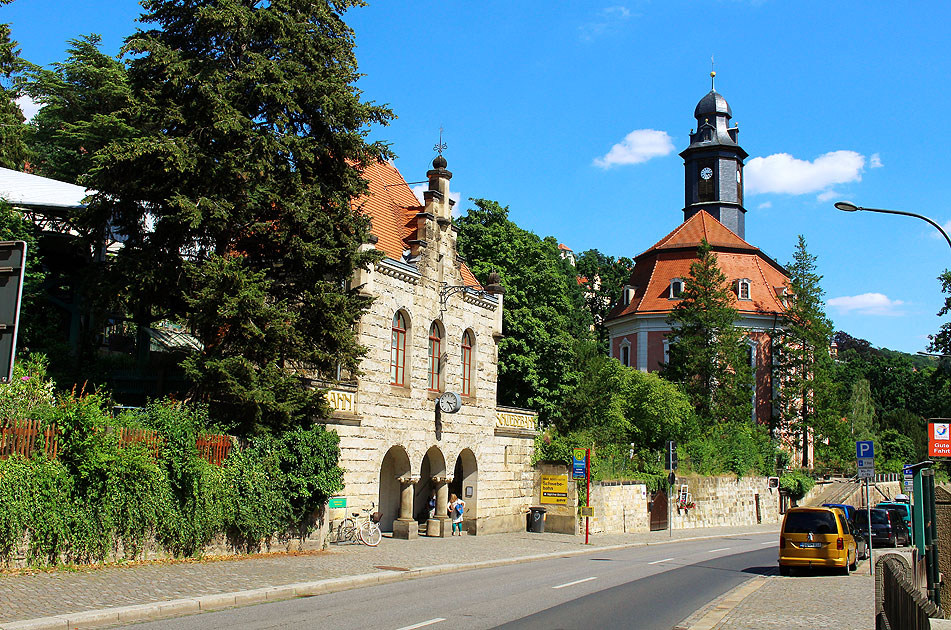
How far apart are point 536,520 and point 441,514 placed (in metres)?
5.26

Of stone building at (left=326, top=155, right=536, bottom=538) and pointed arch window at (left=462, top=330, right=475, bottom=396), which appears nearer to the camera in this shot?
stone building at (left=326, top=155, right=536, bottom=538)

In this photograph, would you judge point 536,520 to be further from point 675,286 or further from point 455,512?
point 675,286

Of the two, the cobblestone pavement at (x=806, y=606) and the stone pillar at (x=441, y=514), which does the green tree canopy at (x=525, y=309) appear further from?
the cobblestone pavement at (x=806, y=606)

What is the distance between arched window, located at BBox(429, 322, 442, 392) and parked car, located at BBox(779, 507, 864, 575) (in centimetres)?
1232

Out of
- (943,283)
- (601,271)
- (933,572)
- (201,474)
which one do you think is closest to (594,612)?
(933,572)

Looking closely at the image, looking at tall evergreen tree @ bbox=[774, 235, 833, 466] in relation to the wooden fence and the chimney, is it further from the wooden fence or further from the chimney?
the wooden fence

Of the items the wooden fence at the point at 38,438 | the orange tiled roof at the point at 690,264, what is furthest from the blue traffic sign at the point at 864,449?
the orange tiled roof at the point at 690,264

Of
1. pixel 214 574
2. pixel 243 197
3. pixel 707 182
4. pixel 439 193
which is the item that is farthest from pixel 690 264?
pixel 214 574

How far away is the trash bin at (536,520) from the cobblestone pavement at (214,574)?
5.18m

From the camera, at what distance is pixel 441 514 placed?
28.6 meters

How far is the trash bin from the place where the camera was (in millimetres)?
32406

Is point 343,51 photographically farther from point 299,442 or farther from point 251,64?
point 299,442

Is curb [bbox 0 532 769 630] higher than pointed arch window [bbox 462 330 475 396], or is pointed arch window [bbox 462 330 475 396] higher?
pointed arch window [bbox 462 330 475 396]

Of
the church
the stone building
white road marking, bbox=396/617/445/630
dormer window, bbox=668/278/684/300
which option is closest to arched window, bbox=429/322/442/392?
the stone building
